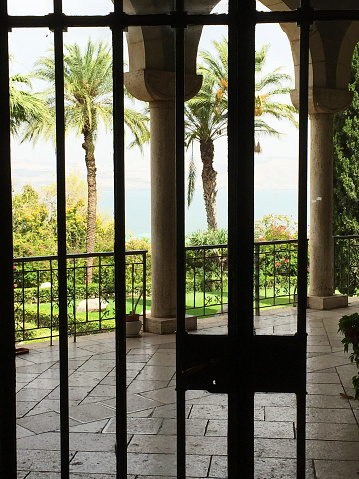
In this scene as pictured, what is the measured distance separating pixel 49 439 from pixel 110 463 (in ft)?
1.82

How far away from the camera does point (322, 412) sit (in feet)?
13.0

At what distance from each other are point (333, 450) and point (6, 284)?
2343 mm

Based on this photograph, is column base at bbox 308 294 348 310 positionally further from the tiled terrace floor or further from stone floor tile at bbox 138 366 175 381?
stone floor tile at bbox 138 366 175 381

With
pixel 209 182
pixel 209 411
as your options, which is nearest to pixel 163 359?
pixel 209 411

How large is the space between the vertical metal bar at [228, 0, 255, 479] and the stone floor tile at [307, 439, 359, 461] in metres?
1.76

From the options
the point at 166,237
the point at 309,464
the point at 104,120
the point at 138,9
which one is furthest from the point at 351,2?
the point at 104,120

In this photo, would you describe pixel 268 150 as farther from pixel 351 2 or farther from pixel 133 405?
pixel 133 405

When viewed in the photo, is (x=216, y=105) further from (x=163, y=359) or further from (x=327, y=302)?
(x=163, y=359)

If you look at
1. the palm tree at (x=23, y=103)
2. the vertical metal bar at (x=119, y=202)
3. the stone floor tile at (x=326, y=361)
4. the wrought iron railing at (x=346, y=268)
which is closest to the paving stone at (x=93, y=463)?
the vertical metal bar at (x=119, y=202)

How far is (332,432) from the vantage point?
3574 mm

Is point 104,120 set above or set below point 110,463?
above

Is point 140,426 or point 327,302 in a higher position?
point 327,302

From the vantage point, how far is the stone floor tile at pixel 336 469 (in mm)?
2967

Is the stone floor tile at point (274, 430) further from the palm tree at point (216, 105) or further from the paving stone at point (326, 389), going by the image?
the palm tree at point (216, 105)
